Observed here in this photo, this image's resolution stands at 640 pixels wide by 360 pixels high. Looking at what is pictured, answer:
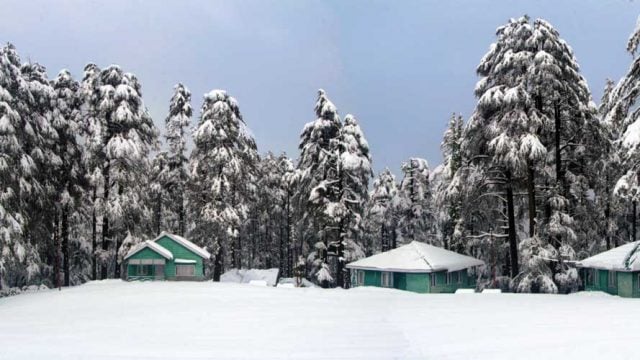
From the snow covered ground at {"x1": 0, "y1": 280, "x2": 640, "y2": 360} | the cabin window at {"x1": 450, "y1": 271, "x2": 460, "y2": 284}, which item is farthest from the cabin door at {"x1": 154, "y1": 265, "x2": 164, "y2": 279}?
the cabin window at {"x1": 450, "y1": 271, "x2": 460, "y2": 284}

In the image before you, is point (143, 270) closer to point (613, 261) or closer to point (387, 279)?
point (387, 279)

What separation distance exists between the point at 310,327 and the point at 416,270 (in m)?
21.0

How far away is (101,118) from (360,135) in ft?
60.7

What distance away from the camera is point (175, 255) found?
133 feet

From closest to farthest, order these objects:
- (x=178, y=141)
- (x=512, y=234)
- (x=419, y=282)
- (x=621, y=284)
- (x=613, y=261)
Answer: (x=613, y=261) → (x=621, y=284) → (x=512, y=234) → (x=419, y=282) → (x=178, y=141)

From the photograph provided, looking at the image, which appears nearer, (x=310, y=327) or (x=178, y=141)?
(x=310, y=327)

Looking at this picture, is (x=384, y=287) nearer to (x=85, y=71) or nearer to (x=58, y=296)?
(x=58, y=296)

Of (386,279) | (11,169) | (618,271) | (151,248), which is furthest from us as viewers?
(386,279)

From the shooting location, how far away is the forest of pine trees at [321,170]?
29250 millimetres

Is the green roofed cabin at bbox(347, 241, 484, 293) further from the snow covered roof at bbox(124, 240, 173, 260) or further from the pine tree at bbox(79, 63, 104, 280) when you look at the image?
the pine tree at bbox(79, 63, 104, 280)

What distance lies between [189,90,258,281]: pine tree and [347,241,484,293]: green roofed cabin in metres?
9.88

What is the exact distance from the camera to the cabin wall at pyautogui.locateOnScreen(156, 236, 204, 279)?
40.2 meters

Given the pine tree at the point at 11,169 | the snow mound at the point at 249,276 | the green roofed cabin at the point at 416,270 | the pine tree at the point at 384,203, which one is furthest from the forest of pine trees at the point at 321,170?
the pine tree at the point at 384,203

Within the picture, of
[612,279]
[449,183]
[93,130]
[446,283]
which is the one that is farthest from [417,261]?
[93,130]
